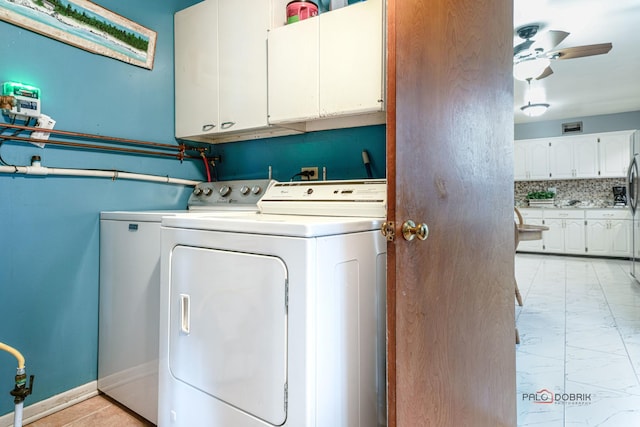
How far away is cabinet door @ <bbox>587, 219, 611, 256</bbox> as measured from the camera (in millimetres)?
6414

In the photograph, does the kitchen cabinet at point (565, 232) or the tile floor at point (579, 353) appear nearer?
the tile floor at point (579, 353)

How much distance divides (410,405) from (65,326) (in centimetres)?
195

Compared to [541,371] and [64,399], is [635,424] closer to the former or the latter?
[541,371]

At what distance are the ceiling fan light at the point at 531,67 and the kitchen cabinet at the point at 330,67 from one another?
8.05 feet

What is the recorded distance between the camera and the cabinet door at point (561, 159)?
6906 mm

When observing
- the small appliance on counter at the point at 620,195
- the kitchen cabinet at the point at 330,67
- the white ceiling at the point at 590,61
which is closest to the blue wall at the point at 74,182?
the kitchen cabinet at the point at 330,67

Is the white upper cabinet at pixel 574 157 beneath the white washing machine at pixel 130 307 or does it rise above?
above

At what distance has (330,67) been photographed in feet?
6.16

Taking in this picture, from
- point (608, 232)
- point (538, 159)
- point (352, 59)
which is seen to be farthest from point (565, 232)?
point (352, 59)

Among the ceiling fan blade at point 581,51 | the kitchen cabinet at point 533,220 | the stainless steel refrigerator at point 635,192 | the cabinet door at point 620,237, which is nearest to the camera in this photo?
the ceiling fan blade at point 581,51

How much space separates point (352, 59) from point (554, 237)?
682cm

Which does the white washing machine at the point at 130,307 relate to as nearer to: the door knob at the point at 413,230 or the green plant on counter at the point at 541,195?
the door knob at the point at 413,230

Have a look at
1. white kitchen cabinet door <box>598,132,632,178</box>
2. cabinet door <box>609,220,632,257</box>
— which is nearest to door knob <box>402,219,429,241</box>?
cabinet door <box>609,220,632,257</box>

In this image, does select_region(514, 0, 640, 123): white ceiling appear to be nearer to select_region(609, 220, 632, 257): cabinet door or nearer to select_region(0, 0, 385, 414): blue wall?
select_region(609, 220, 632, 257): cabinet door
